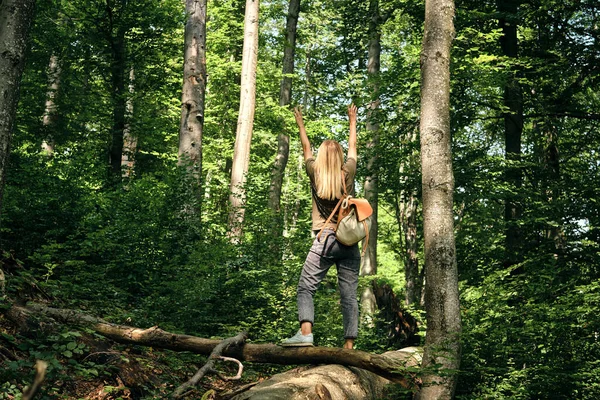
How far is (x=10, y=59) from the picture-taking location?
5.35 meters

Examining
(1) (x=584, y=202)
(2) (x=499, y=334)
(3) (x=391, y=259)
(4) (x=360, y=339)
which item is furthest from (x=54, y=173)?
(3) (x=391, y=259)

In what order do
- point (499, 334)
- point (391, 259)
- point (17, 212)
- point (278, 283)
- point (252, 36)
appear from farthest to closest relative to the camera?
point (391, 259) → point (252, 36) → point (278, 283) → point (17, 212) → point (499, 334)

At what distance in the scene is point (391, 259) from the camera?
42.0 meters

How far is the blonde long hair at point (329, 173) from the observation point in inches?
225

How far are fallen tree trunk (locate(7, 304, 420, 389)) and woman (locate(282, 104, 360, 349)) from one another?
0.48 meters

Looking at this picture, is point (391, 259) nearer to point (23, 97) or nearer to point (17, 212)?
point (23, 97)

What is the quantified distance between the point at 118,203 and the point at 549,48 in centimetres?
964

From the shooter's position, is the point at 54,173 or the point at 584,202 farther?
the point at 584,202

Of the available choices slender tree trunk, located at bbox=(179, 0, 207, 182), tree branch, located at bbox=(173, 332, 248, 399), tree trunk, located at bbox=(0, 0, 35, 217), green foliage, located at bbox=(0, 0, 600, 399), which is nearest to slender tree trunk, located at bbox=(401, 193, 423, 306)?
green foliage, located at bbox=(0, 0, 600, 399)

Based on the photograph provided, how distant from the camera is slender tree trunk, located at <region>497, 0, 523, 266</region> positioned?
1162cm

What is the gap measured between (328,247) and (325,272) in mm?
256

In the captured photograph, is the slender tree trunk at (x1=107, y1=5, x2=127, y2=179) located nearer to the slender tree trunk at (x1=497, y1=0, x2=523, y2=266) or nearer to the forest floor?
the slender tree trunk at (x1=497, y1=0, x2=523, y2=266)

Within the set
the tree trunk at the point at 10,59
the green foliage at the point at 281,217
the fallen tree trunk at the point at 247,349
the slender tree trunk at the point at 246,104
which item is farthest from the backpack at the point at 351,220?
the slender tree trunk at the point at 246,104

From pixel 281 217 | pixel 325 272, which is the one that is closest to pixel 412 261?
pixel 281 217
